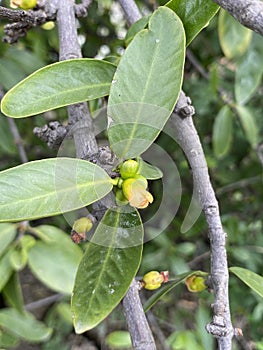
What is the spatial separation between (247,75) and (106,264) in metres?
0.83

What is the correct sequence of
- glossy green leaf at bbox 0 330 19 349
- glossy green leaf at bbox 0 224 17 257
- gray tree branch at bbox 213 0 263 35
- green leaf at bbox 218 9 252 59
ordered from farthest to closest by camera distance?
glossy green leaf at bbox 0 330 19 349
green leaf at bbox 218 9 252 59
glossy green leaf at bbox 0 224 17 257
gray tree branch at bbox 213 0 263 35

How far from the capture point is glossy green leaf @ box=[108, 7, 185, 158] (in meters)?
0.51

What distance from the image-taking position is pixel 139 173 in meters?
0.54

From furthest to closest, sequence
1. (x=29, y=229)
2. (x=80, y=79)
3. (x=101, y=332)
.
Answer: (x=101, y=332), (x=29, y=229), (x=80, y=79)

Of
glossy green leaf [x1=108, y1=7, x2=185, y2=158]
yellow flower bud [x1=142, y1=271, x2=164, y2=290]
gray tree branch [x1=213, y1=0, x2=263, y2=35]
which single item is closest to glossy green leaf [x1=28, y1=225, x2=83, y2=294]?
yellow flower bud [x1=142, y1=271, x2=164, y2=290]

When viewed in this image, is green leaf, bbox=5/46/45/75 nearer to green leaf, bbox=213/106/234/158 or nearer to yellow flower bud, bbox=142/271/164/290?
green leaf, bbox=213/106/234/158

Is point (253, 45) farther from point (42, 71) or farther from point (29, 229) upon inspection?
point (42, 71)

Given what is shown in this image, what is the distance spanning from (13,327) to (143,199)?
88cm

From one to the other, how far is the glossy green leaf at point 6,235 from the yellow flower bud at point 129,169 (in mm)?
526

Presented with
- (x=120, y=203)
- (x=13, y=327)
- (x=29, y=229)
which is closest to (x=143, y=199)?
(x=120, y=203)

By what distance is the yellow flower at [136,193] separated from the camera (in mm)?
490

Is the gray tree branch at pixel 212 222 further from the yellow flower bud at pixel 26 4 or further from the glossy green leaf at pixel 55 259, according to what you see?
the glossy green leaf at pixel 55 259

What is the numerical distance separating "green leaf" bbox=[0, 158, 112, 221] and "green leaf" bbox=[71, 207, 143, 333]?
0.04 m

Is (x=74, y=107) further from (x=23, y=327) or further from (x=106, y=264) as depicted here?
(x=23, y=327)
